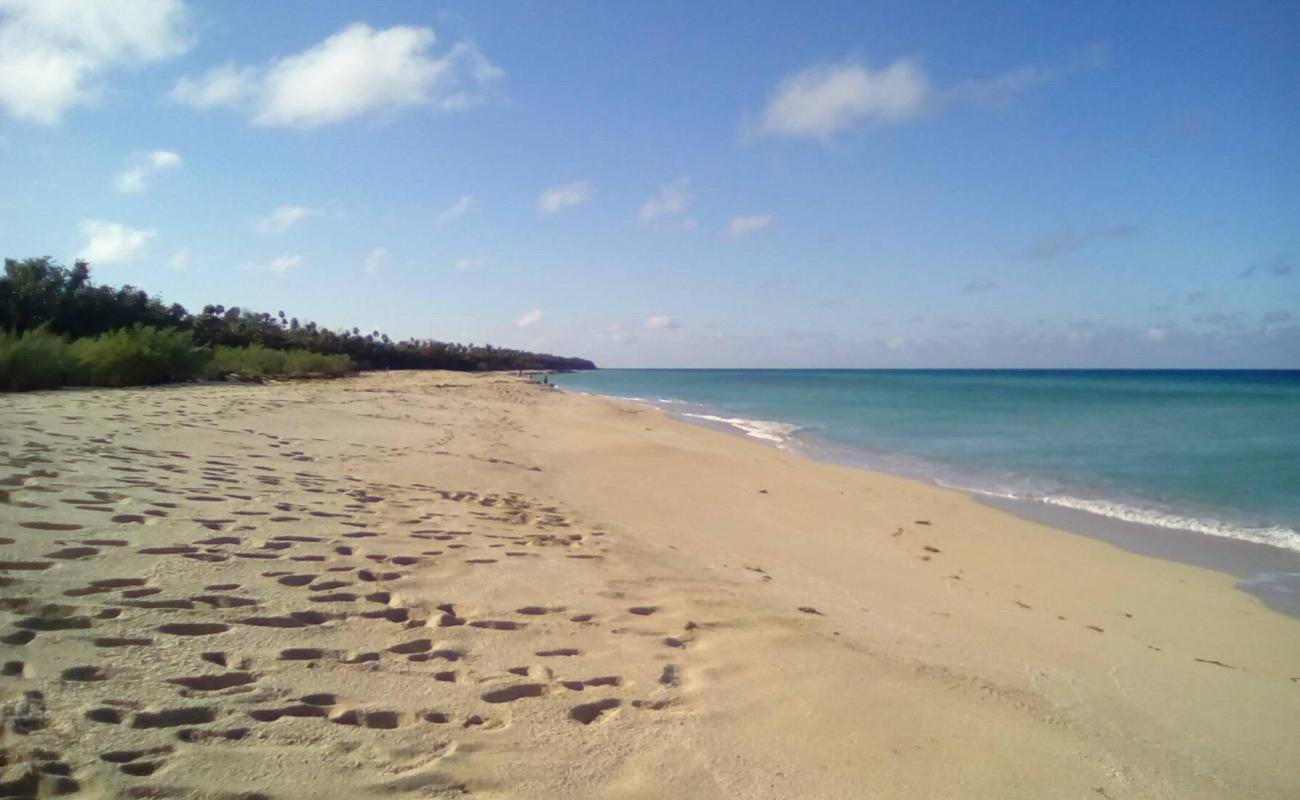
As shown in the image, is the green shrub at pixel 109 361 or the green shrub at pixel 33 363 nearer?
the green shrub at pixel 33 363

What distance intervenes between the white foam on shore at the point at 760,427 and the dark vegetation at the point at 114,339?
53.2 feet

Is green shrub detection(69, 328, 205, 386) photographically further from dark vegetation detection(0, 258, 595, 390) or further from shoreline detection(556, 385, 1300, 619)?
shoreline detection(556, 385, 1300, 619)

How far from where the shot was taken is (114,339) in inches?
699

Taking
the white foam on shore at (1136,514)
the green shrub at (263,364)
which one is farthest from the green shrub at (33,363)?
the white foam on shore at (1136,514)

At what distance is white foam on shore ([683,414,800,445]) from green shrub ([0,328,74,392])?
16503mm

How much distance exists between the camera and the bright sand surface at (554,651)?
263cm

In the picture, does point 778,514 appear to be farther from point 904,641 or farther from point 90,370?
point 90,370

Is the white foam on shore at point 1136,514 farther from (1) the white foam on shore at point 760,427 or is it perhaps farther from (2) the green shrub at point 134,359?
(2) the green shrub at point 134,359

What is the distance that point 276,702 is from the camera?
2.80 metres

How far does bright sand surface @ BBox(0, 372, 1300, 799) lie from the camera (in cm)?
263

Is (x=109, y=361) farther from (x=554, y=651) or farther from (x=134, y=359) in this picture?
(x=554, y=651)

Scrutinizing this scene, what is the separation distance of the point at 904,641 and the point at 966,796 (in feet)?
5.92

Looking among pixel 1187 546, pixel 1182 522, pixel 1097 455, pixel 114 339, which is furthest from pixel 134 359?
pixel 1097 455

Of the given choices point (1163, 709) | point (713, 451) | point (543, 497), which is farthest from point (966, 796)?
point (713, 451)
